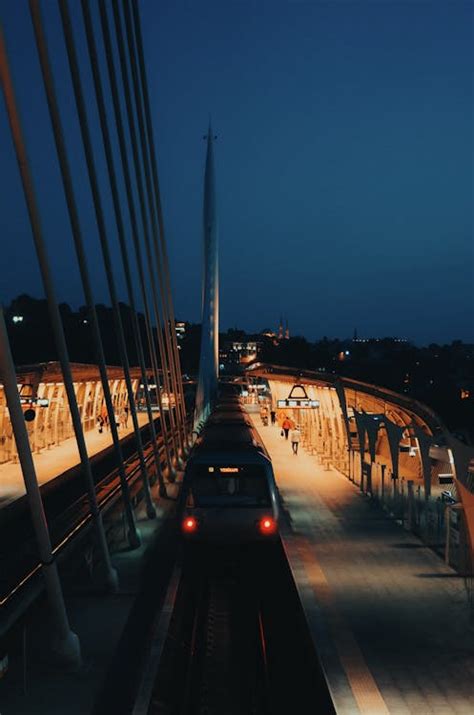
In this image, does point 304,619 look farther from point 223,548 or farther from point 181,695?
point 223,548

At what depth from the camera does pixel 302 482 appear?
2367 centimetres

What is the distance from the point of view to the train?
13242 millimetres

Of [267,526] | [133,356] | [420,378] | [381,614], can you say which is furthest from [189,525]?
[420,378]

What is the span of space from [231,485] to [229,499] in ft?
0.82

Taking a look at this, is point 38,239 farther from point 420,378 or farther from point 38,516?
point 420,378

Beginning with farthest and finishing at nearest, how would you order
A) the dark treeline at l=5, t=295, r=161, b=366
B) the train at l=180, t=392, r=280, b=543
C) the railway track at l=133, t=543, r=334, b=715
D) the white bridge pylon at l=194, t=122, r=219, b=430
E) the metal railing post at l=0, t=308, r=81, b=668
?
the dark treeline at l=5, t=295, r=161, b=366 < the white bridge pylon at l=194, t=122, r=219, b=430 < the train at l=180, t=392, r=280, b=543 < the railway track at l=133, t=543, r=334, b=715 < the metal railing post at l=0, t=308, r=81, b=668

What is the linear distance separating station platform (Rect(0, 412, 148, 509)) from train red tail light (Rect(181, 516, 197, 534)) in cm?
818

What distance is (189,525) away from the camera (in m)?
13.3

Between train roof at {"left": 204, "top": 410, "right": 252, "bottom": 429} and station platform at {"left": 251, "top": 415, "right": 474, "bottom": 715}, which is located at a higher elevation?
train roof at {"left": 204, "top": 410, "right": 252, "bottom": 429}

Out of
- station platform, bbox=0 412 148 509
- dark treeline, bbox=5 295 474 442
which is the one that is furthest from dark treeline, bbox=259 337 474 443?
station platform, bbox=0 412 148 509

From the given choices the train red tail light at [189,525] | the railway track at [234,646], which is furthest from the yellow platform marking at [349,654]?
the train red tail light at [189,525]

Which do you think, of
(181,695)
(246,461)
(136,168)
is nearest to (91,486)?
(181,695)

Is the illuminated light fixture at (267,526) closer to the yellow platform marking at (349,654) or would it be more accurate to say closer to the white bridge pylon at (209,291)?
the yellow platform marking at (349,654)

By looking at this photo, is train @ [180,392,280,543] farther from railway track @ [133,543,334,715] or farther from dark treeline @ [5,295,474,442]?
dark treeline @ [5,295,474,442]
